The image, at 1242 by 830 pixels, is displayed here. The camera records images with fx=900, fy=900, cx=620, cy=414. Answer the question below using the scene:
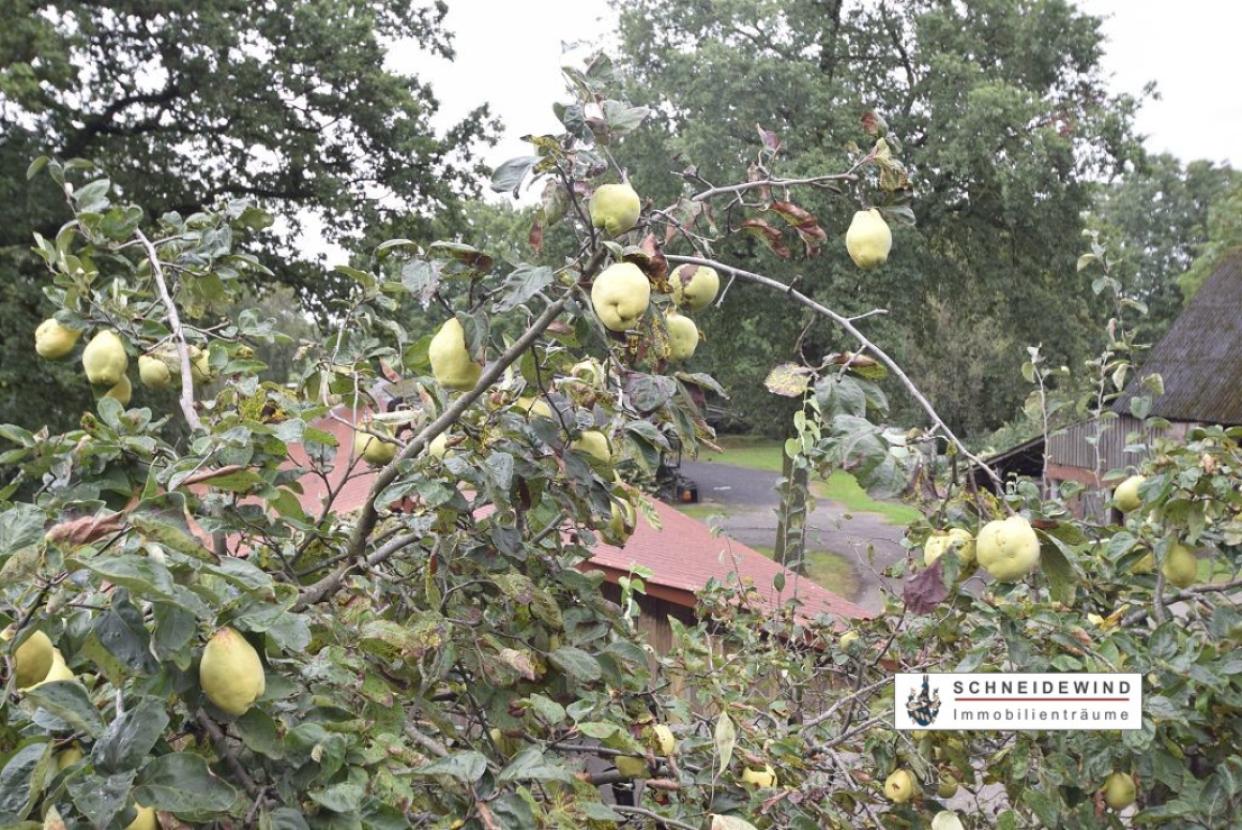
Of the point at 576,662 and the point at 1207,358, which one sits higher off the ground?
the point at 1207,358

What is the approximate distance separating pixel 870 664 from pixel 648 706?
1051 mm

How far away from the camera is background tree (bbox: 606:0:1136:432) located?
1428 centimetres

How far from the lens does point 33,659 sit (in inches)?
41.2

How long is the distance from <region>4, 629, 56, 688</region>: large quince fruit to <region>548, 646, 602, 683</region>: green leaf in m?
0.80

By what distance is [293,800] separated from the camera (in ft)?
3.77

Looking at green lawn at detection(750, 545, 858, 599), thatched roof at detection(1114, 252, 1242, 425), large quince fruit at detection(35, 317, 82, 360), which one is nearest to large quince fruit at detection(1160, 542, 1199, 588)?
large quince fruit at detection(35, 317, 82, 360)

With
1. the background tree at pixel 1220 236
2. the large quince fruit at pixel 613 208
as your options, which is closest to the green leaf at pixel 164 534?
the large quince fruit at pixel 613 208

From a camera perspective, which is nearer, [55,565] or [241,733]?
[55,565]

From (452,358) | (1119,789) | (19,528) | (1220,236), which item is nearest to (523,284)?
(452,358)

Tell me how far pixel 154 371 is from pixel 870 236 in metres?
1.56

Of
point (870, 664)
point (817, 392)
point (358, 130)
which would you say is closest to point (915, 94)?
point (358, 130)

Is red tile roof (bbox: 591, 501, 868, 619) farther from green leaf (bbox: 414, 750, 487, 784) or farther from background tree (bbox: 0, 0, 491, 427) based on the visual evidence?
background tree (bbox: 0, 0, 491, 427)

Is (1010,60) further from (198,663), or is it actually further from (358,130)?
(198,663)

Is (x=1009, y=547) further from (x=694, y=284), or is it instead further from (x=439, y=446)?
(x=439, y=446)
